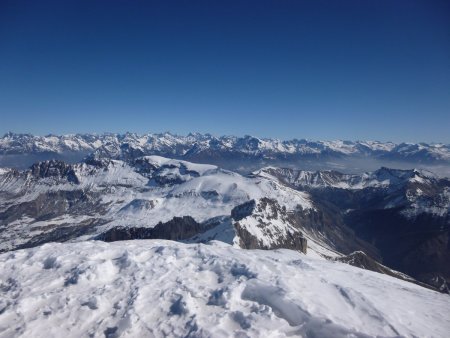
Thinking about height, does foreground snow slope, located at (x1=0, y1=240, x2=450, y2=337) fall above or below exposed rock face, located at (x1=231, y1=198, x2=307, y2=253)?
above

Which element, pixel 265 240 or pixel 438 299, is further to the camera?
pixel 265 240

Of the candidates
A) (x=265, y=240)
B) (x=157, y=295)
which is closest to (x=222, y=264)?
(x=157, y=295)

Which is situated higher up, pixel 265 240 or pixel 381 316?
pixel 381 316

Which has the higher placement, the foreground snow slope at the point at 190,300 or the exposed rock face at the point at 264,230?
the foreground snow slope at the point at 190,300

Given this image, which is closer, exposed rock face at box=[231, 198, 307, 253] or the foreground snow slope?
the foreground snow slope

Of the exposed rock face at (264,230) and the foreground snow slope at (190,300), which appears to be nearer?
the foreground snow slope at (190,300)

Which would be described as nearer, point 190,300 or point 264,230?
point 190,300

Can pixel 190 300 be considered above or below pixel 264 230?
above

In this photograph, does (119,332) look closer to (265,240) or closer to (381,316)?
(381,316)
